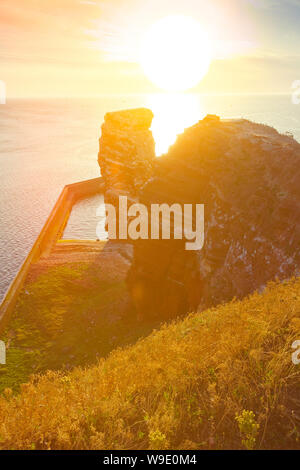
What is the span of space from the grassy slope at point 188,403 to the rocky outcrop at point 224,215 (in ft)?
22.8

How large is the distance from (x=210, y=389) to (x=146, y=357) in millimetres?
2833

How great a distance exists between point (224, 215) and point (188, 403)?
1176 cm

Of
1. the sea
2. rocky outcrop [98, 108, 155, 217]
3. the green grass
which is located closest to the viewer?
the green grass

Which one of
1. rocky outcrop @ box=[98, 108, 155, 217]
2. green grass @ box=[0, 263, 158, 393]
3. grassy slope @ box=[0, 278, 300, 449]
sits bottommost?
green grass @ box=[0, 263, 158, 393]

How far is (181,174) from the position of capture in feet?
63.6

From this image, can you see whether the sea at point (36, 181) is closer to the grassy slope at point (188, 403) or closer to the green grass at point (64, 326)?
the green grass at point (64, 326)

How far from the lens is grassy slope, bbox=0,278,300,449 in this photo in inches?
213

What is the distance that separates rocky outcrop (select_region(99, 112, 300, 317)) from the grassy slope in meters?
6.96

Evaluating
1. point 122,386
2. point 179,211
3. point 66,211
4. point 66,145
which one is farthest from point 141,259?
point 66,145

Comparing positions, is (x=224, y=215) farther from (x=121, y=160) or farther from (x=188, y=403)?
(x=121, y=160)

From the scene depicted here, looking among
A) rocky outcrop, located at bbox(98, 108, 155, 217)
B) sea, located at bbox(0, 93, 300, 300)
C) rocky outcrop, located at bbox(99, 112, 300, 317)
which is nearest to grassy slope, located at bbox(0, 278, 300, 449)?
rocky outcrop, located at bbox(99, 112, 300, 317)

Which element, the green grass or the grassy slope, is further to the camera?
the green grass

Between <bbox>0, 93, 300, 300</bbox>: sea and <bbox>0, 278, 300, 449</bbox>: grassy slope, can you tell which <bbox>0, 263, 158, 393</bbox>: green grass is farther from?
<bbox>0, 278, 300, 449</bbox>: grassy slope
